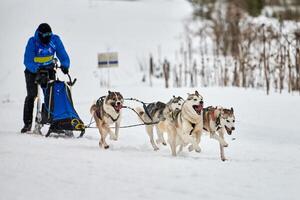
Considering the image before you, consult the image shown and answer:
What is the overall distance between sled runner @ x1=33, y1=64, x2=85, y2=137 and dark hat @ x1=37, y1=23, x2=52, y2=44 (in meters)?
0.39

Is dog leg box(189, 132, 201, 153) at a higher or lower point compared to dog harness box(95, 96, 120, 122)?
lower

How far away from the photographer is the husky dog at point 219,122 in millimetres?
5281

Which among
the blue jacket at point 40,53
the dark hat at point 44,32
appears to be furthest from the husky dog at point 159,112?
the dark hat at point 44,32

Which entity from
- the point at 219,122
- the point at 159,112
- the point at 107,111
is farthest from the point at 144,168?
the point at 107,111

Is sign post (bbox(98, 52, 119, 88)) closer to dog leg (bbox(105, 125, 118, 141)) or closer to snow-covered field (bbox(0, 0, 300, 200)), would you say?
snow-covered field (bbox(0, 0, 300, 200))

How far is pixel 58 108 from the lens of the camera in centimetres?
681

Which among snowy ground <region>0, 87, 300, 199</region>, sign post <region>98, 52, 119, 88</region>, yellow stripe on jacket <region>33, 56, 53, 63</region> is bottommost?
snowy ground <region>0, 87, 300, 199</region>

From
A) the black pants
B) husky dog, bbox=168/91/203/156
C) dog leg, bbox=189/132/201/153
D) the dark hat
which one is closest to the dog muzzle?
husky dog, bbox=168/91/203/156

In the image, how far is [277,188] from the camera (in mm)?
4082

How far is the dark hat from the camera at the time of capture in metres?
6.91

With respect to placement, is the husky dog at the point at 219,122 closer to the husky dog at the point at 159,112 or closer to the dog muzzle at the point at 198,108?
the dog muzzle at the point at 198,108

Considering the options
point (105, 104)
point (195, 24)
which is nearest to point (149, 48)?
point (195, 24)

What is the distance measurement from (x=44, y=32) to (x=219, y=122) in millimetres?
2675

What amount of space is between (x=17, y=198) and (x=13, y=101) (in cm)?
826
